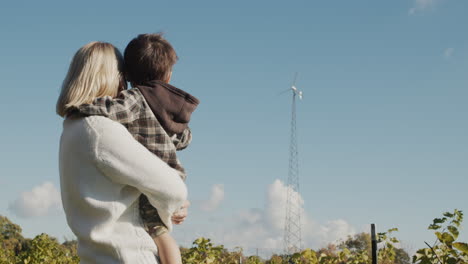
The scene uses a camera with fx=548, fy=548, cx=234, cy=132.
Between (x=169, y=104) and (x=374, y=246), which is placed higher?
(x=169, y=104)

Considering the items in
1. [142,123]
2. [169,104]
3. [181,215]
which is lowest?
[181,215]

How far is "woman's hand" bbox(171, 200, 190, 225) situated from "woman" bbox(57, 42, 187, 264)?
0.59 feet

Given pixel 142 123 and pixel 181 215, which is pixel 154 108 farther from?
pixel 181 215

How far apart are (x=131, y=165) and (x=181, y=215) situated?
18.5 inches

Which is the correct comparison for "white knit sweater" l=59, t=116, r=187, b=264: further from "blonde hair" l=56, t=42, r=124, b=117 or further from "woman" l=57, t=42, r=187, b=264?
"blonde hair" l=56, t=42, r=124, b=117

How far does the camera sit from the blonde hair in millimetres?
2340

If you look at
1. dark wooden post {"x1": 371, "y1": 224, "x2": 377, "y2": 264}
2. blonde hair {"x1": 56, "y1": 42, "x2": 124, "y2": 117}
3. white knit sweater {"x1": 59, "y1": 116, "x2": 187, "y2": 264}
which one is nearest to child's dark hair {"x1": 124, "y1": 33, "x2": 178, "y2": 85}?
blonde hair {"x1": 56, "y1": 42, "x2": 124, "y2": 117}

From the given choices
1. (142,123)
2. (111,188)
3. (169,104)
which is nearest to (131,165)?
(111,188)

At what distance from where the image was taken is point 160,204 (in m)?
2.31

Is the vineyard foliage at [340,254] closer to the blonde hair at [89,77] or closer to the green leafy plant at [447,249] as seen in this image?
→ the green leafy plant at [447,249]

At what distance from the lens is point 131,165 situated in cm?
223

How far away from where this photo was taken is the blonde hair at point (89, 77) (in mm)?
2340

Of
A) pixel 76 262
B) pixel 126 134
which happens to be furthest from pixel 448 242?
pixel 76 262

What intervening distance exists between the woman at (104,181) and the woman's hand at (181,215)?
0.18 metres
